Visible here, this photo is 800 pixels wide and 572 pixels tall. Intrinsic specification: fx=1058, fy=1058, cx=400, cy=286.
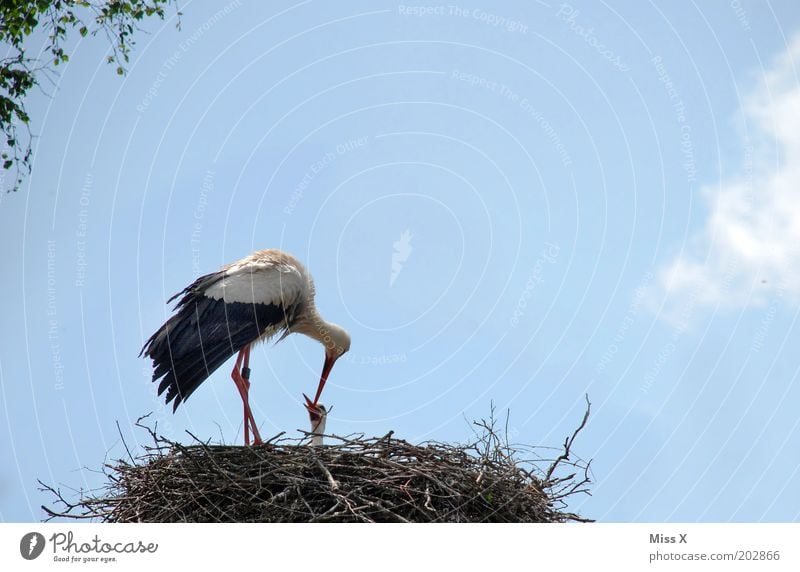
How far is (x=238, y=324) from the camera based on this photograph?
28.3ft

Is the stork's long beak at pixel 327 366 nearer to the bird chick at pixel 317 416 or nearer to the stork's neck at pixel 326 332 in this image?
the stork's neck at pixel 326 332

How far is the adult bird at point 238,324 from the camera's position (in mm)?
8203

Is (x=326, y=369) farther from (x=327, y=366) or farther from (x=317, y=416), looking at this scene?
(x=317, y=416)

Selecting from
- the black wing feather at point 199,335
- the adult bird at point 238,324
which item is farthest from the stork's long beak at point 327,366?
the black wing feather at point 199,335

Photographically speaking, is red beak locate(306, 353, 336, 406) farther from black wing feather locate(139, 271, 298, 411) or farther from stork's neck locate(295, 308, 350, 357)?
black wing feather locate(139, 271, 298, 411)

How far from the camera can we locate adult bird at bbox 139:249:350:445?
820 cm

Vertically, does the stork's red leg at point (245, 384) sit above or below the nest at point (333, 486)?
above

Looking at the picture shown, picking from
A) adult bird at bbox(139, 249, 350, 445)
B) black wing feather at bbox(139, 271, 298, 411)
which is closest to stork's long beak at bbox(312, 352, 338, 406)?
adult bird at bbox(139, 249, 350, 445)

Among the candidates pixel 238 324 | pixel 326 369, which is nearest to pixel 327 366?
pixel 326 369

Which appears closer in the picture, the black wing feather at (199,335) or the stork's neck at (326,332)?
the black wing feather at (199,335)
